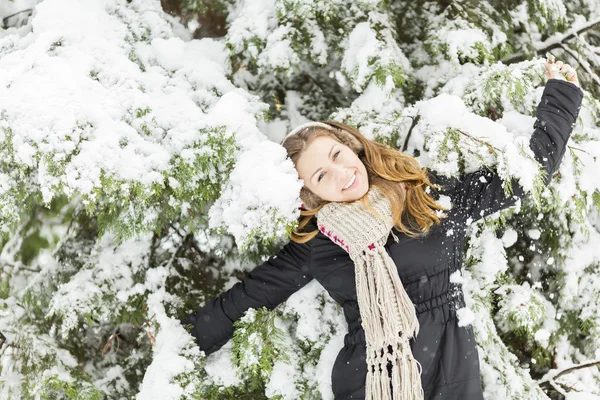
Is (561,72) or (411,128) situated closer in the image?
(561,72)

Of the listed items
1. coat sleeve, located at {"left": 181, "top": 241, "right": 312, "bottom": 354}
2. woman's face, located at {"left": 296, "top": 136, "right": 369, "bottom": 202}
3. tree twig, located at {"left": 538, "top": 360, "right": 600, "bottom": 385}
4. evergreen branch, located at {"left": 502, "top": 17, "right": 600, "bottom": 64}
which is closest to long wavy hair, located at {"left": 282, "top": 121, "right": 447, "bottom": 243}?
woman's face, located at {"left": 296, "top": 136, "right": 369, "bottom": 202}

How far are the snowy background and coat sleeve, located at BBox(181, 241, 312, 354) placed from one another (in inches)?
3.7

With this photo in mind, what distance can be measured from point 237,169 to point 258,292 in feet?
2.66

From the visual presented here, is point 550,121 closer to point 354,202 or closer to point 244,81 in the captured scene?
point 354,202

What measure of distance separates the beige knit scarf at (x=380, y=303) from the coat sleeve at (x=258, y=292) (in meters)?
0.32

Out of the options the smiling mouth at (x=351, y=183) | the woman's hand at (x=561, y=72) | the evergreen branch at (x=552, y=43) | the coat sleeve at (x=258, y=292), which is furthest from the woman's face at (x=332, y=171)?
the evergreen branch at (x=552, y=43)

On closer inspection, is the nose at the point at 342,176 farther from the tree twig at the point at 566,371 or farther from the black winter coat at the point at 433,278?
the tree twig at the point at 566,371

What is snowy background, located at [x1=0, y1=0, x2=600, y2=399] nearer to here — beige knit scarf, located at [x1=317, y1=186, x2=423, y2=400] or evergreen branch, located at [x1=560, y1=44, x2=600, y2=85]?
Answer: evergreen branch, located at [x1=560, y1=44, x2=600, y2=85]

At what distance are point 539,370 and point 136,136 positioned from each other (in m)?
3.19

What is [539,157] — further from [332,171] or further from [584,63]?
[584,63]

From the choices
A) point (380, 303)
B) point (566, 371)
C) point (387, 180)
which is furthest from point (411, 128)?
point (566, 371)

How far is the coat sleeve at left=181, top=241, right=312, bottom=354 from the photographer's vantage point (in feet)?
8.47

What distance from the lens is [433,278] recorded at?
7.85 feet

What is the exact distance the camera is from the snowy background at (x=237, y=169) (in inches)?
82.2
